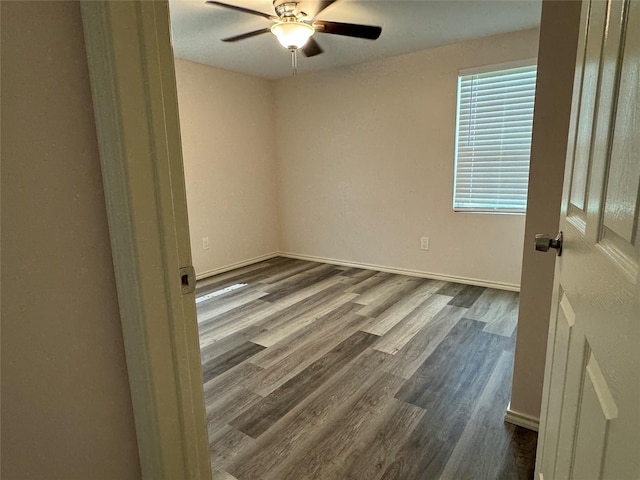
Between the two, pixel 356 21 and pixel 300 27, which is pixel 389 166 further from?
pixel 300 27

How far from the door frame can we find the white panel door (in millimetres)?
692

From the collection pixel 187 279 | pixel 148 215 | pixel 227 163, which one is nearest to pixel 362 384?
pixel 187 279

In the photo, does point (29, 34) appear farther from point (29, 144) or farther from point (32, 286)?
point (32, 286)

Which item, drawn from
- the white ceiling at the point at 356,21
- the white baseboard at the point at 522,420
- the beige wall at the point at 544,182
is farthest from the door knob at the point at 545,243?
the white ceiling at the point at 356,21

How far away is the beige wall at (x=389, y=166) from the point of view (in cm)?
338

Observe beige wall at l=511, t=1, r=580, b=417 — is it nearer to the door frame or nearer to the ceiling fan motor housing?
the door frame

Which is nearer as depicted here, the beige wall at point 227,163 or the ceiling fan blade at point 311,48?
the ceiling fan blade at point 311,48

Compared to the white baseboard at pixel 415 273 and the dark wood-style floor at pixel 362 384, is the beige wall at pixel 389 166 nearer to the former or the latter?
the white baseboard at pixel 415 273

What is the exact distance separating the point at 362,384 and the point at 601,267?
155cm

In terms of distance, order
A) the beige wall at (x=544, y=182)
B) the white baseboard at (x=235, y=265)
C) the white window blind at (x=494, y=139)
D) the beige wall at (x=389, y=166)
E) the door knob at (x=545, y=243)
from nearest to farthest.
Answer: the door knob at (x=545, y=243)
the beige wall at (x=544, y=182)
the white window blind at (x=494, y=139)
the beige wall at (x=389, y=166)
the white baseboard at (x=235, y=265)

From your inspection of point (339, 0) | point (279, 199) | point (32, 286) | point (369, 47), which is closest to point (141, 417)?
point (32, 286)

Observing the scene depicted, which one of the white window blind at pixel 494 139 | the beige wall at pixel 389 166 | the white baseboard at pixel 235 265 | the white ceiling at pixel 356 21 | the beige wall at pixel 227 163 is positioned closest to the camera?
the white ceiling at pixel 356 21

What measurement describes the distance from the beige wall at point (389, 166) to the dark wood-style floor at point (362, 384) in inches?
22.6

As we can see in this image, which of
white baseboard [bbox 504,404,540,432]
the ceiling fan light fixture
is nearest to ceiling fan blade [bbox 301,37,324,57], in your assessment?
the ceiling fan light fixture
